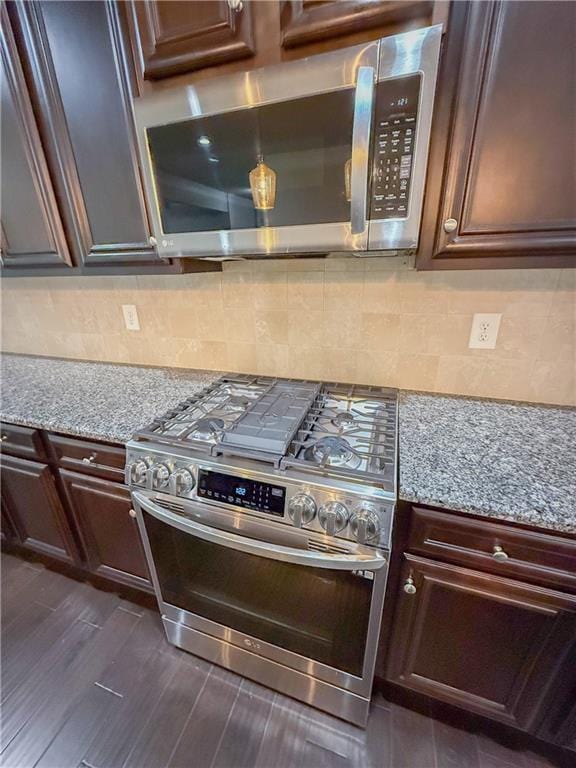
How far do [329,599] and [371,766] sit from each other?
1.94 feet

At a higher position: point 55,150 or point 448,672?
point 55,150

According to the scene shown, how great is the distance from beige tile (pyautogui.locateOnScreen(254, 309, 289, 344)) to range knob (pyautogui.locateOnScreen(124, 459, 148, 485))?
71 cm

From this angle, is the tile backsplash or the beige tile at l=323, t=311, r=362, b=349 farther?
the beige tile at l=323, t=311, r=362, b=349

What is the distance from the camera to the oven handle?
2.61 feet

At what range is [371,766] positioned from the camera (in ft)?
3.27

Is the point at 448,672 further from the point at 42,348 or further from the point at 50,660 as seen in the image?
the point at 42,348

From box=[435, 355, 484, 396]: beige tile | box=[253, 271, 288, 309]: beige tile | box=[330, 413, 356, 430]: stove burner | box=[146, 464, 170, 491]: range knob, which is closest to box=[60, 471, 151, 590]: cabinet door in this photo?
box=[146, 464, 170, 491]: range knob

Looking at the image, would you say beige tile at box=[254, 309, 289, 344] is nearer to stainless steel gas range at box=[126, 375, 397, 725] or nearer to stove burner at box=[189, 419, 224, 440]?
stainless steel gas range at box=[126, 375, 397, 725]

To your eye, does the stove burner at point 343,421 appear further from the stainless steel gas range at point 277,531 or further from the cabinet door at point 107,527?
the cabinet door at point 107,527

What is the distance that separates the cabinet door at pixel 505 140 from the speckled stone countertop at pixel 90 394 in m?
1.09

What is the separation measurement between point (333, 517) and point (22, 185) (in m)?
1.64

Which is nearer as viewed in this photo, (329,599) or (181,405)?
(329,599)

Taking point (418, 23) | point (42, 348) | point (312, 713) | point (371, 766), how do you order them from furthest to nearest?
point (42, 348)
point (312, 713)
point (371, 766)
point (418, 23)

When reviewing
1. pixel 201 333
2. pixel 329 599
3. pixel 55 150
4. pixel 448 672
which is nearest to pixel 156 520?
pixel 329 599
